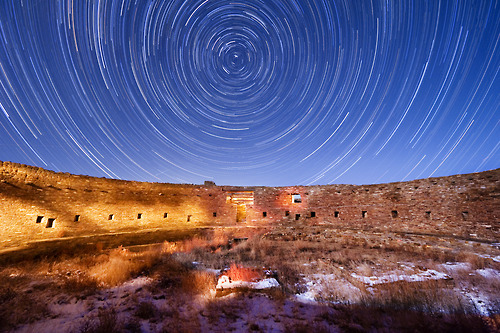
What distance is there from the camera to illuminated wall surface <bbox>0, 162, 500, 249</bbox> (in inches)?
433

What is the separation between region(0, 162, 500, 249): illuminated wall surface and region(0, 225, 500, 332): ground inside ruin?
2.72 meters

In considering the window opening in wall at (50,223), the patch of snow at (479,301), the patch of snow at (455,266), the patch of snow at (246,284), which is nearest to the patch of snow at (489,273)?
the patch of snow at (455,266)

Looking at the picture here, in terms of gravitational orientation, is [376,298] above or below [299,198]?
below

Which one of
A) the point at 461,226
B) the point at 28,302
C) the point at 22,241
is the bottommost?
the point at 28,302

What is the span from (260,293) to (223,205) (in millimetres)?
14021

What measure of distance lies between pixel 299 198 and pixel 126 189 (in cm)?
1549

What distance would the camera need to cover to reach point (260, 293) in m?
5.91

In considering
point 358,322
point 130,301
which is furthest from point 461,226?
point 130,301

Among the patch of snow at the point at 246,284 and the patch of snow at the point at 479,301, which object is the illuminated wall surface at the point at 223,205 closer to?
the patch of snow at the point at 479,301

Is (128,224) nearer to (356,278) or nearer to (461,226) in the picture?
(356,278)

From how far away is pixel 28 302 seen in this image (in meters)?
5.40

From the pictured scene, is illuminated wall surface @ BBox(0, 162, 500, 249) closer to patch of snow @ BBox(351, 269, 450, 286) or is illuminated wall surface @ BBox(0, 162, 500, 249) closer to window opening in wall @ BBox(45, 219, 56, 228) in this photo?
window opening in wall @ BBox(45, 219, 56, 228)

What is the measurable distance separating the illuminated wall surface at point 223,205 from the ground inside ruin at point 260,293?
8.91 ft

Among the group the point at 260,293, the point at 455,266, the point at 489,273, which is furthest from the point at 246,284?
the point at 489,273
